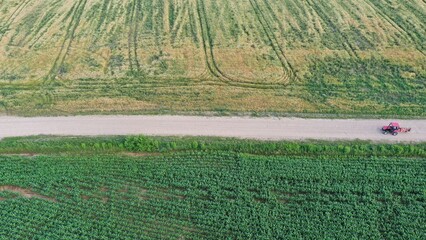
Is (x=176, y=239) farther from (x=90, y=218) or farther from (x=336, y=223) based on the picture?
(x=336, y=223)

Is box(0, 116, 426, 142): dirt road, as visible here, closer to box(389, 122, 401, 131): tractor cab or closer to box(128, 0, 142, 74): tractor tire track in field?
box(389, 122, 401, 131): tractor cab

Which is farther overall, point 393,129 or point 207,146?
point 393,129

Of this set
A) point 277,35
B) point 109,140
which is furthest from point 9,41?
point 277,35

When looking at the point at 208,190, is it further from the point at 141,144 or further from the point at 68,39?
the point at 68,39

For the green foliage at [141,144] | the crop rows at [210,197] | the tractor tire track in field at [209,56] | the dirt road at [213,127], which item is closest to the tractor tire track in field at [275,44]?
the tractor tire track in field at [209,56]

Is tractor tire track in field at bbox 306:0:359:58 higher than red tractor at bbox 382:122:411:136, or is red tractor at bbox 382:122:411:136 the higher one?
tractor tire track in field at bbox 306:0:359:58

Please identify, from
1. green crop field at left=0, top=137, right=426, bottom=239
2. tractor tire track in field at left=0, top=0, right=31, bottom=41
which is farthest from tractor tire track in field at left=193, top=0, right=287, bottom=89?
tractor tire track in field at left=0, top=0, right=31, bottom=41

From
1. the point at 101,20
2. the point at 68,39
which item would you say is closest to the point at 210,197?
the point at 68,39
